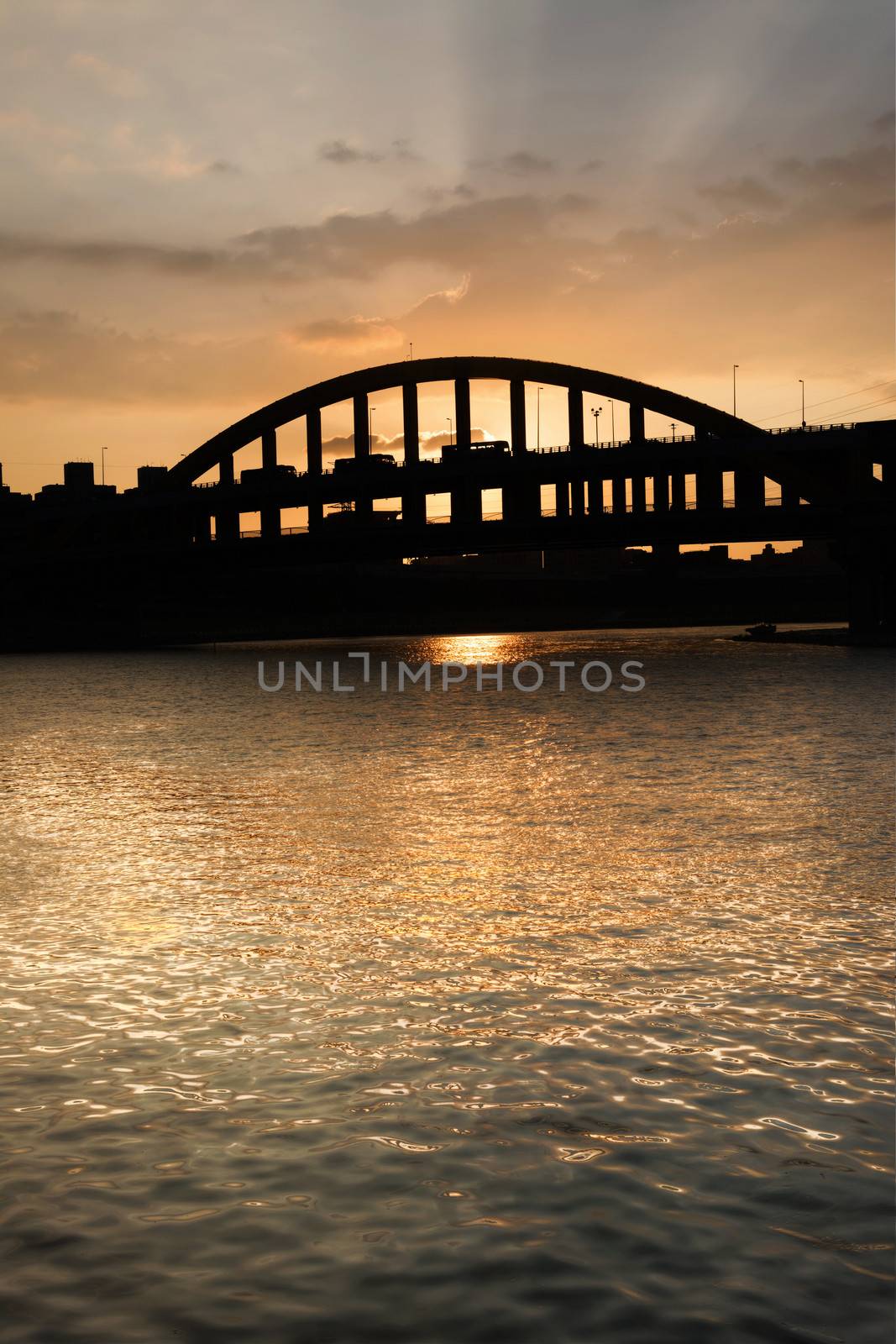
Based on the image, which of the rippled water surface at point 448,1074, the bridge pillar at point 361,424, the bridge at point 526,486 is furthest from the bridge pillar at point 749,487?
the rippled water surface at point 448,1074

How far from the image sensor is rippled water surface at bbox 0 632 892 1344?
620cm

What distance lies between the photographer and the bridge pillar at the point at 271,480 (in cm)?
12600

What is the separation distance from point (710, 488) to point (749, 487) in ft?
10.0

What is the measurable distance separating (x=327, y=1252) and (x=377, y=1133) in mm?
1480

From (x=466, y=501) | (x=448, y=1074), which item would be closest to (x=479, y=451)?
(x=466, y=501)

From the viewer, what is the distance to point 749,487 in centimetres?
10844

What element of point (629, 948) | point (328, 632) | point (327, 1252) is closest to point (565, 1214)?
point (327, 1252)

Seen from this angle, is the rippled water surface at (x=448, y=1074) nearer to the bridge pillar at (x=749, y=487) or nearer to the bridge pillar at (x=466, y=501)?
the bridge pillar at (x=749, y=487)

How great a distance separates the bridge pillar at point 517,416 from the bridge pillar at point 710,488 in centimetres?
1592

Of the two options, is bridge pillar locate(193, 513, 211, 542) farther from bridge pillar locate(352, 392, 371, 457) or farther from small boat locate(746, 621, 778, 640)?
small boat locate(746, 621, 778, 640)

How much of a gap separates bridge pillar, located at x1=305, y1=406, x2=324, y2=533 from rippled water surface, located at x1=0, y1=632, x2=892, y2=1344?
4015 inches

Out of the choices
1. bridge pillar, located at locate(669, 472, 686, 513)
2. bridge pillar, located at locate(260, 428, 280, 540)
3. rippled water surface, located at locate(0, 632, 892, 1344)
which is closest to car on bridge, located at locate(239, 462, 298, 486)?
bridge pillar, located at locate(260, 428, 280, 540)

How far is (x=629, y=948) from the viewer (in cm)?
1254

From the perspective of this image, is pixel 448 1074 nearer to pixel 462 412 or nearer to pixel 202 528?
pixel 462 412
